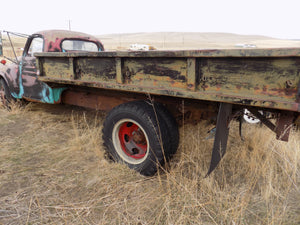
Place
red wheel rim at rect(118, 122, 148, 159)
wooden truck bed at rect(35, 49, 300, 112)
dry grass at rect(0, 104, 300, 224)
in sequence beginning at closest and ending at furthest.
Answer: wooden truck bed at rect(35, 49, 300, 112) < dry grass at rect(0, 104, 300, 224) < red wheel rim at rect(118, 122, 148, 159)

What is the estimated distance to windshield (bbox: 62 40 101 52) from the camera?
163 inches

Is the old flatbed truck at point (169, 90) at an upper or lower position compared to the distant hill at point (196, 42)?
lower

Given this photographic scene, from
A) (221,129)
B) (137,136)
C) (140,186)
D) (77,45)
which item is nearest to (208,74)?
(221,129)

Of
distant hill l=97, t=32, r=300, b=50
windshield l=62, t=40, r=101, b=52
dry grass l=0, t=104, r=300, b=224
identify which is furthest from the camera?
distant hill l=97, t=32, r=300, b=50

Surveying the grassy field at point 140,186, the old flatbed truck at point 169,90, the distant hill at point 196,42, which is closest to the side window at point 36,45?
the old flatbed truck at point 169,90

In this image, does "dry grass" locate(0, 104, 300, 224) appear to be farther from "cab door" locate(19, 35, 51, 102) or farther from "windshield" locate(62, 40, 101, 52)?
"windshield" locate(62, 40, 101, 52)

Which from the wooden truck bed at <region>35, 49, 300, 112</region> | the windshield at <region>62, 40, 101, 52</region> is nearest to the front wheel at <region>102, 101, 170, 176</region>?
the wooden truck bed at <region>35, 49, 300, 112</region>

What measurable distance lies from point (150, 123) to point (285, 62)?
50.9 inches

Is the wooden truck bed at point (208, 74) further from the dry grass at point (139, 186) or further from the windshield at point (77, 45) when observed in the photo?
the windshield at point (77, 45)

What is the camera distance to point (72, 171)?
265 centimetres

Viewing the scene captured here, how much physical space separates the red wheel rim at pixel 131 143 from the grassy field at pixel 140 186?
238 mm

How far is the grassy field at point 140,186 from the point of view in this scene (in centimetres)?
191

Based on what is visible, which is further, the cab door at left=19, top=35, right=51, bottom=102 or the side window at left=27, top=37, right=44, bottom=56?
the side window at left=27, top=37, right=44, bottom=56

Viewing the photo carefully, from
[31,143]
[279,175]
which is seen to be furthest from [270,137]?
[31,143]
